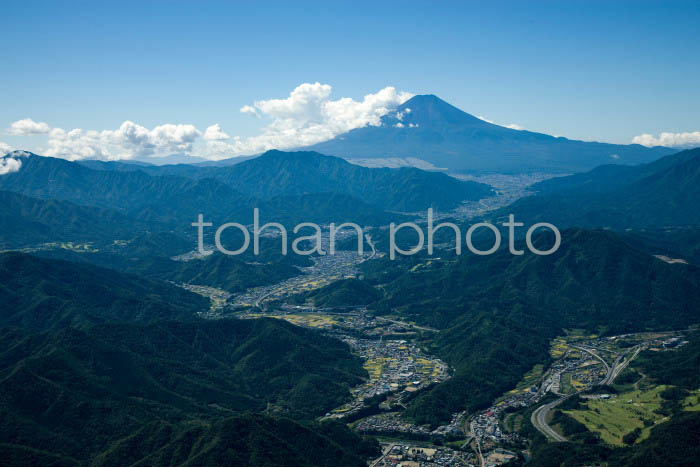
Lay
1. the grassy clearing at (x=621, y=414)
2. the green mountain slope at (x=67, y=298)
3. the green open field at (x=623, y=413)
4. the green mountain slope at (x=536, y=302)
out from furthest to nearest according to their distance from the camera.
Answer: the green mountain slope at (x=67, y=298)
the green mountain slope at (x=536, y=302)
the green open field at (x=623, y=413)
the grassy clearing at (x=621, y=414)

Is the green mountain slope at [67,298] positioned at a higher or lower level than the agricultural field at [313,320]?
higher

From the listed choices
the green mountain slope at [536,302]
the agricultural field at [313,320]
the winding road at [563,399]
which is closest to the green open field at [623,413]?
the winding road at [563,399]

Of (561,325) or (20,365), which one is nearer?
(20,365)

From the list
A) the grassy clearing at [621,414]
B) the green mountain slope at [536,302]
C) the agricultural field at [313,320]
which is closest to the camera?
the grassy clearing at [621,414]

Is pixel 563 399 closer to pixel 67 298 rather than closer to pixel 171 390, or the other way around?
pixel 171 390

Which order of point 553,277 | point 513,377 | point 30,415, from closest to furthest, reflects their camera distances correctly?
point 30,415 → point 513,377 → point 553,277

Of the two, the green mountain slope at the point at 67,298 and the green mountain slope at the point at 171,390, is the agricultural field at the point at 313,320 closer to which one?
the green mountain slope at the point at 171,390

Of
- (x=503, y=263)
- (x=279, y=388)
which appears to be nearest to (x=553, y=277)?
(x=503, y=263)

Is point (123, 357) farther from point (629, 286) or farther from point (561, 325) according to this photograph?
point (629, 286)
